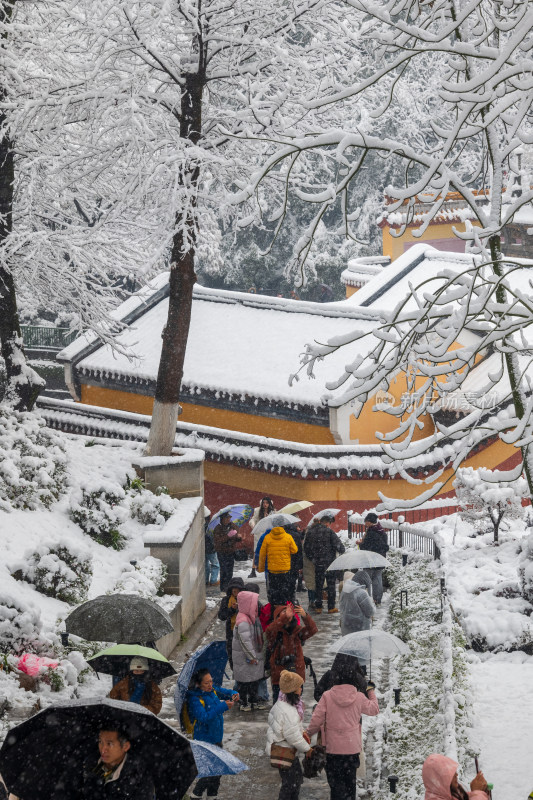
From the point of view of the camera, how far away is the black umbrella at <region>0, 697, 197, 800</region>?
5.33 meters

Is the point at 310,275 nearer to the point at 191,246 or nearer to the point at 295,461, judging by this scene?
the point at 295,461

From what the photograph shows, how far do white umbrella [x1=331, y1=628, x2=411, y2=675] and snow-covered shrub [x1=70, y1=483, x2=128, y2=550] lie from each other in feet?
15.9

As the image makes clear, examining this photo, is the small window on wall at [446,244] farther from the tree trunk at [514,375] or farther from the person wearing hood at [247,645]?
the tree trunk at [514,375]

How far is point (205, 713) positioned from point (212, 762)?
1.55 m

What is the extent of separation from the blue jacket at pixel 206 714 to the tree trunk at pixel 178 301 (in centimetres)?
831

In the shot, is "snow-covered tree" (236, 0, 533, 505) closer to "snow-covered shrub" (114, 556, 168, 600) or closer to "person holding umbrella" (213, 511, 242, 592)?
"snow-covered shrub" (114, 556, 168, 600)

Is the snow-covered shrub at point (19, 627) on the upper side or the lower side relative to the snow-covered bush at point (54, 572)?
lower

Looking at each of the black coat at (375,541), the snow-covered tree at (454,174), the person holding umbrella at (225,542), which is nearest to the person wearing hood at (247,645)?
the snow-covered tree at (454,174)

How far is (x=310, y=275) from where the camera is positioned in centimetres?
4631

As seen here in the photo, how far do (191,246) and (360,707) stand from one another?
8733 mm

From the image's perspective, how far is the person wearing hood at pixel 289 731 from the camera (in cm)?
802

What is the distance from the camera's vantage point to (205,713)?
7.99 meters

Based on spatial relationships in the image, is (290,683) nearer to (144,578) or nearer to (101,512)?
(144,578)

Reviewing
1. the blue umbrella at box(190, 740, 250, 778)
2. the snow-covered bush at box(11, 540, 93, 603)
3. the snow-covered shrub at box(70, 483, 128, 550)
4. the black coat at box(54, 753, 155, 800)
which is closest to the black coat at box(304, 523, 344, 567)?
the snow-covered shrub at box(70, 483, 128, 550)
